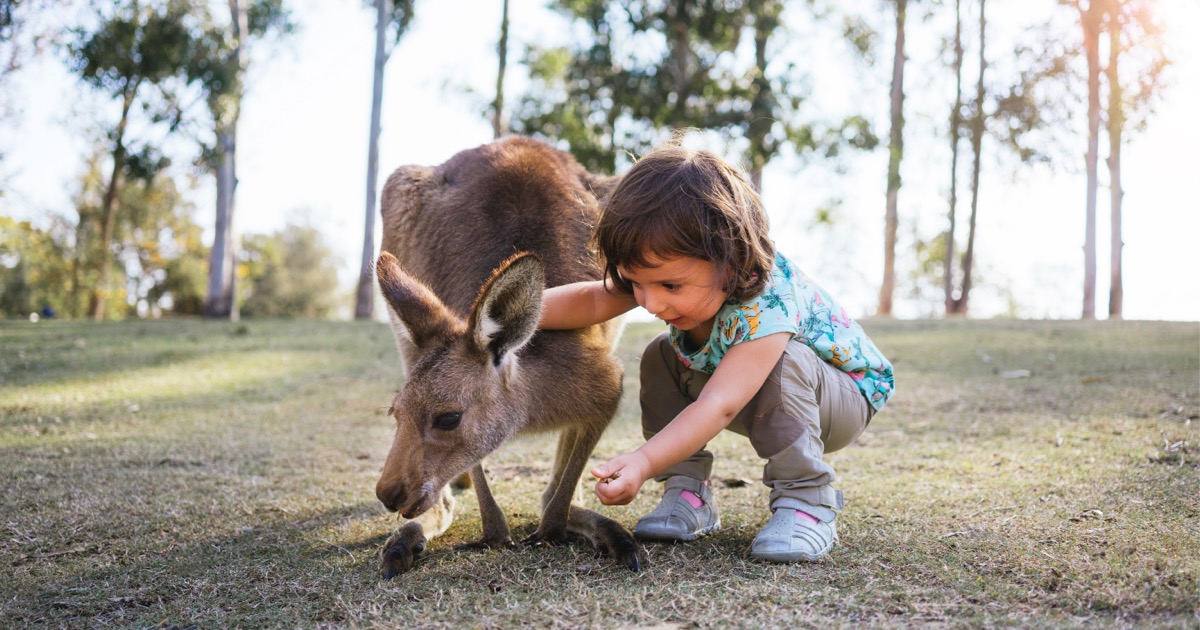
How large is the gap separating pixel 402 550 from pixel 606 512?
33.1 inches

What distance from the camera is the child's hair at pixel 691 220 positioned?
91.2 inches

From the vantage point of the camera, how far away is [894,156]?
1622cm

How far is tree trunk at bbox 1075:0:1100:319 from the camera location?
12594mm

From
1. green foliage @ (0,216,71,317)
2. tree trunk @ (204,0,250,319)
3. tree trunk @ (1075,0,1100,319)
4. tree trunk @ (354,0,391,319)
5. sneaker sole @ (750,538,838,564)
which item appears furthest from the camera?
green foliage @ (0,216,71,317)

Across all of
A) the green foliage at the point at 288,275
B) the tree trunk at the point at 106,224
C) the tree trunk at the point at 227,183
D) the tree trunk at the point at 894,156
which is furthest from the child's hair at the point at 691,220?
the green foliage at the point at 288,275

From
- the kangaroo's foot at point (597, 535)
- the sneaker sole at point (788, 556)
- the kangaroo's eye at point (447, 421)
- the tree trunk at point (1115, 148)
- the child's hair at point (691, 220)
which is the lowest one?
the kangaroo's foot at point (597, 535)

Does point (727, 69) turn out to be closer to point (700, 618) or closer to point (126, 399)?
point (126, 399)

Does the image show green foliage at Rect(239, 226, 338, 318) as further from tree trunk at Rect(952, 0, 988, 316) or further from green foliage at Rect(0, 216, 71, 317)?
tree trunk at Rect(952, 0, 988, 316)

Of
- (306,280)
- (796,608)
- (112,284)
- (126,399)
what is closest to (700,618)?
(796,608)

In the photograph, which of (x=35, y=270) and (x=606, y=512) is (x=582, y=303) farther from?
(x=35, y=270)

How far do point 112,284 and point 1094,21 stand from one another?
2322 centimetres

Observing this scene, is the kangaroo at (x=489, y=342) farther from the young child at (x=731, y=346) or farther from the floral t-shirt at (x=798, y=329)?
the floral t-shirt at (x=798, y=329)

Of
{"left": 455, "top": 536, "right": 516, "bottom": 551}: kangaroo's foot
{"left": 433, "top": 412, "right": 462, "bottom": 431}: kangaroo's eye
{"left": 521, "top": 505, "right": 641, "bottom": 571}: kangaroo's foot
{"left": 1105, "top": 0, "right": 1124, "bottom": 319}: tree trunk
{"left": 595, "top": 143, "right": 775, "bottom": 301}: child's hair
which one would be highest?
{"left": 1105, "top": 0, "right": 1124, "bottom": 319}: tree trunk

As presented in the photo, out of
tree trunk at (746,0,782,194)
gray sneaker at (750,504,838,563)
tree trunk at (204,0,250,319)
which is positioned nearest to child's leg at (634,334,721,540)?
gray sneaker at (750,504,838,563)
